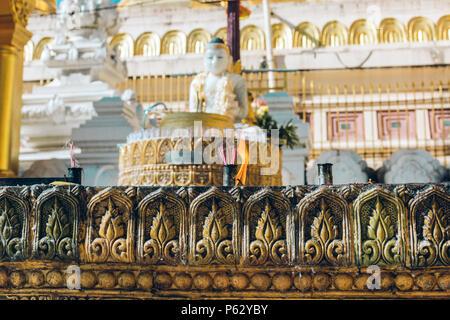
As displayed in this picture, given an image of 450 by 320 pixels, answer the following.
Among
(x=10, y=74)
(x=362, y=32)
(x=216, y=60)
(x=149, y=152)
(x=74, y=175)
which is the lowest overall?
(x=74, y=175)

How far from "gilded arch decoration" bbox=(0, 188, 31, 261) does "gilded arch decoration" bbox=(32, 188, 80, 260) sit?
49mm

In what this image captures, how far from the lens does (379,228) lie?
242 cm

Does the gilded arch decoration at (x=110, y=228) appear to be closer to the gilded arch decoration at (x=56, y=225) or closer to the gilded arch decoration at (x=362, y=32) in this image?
the gilded arch decoration at (x=56, y=225)

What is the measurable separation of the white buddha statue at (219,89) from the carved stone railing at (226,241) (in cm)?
515

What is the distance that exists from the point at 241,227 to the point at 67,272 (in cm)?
81

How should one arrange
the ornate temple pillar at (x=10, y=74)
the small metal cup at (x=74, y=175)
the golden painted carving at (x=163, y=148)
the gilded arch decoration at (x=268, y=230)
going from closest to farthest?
the gilded arch decoration at (x=268, y=230), the small metal cup at (x=74, y=175), the golden painted carving at (x=163, y=148), the ornate temple pillar at (x=10, y=74)

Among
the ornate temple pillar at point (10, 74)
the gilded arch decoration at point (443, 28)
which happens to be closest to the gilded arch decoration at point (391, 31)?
the gilded arch decoration at point (443, 28)

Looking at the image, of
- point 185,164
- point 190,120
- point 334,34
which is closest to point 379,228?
point 185,164

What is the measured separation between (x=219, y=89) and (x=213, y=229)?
539 cm

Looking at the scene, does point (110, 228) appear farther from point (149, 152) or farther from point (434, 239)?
point (149, 152)

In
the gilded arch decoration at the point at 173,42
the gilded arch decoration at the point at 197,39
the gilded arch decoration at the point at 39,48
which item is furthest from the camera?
the gilded arch decoration at the point at 39,48

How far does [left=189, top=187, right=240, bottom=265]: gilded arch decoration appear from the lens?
8.08ft

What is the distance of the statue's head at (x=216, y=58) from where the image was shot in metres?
7.80

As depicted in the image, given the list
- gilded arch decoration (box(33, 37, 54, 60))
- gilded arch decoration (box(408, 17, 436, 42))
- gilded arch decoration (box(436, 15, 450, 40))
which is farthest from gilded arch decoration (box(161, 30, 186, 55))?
gilded arch decoration (box(436, 15, 450, 40))
